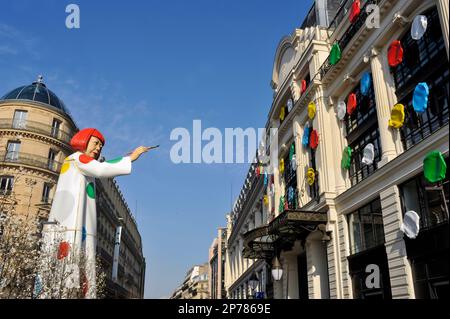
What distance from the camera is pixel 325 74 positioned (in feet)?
75.8

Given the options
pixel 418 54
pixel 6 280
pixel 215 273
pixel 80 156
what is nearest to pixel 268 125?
pixel 418 54

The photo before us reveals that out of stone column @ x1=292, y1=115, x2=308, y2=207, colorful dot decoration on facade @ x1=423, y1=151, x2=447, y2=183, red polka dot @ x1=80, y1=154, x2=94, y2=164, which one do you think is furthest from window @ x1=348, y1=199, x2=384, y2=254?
red polka dot @ x1=80, y1=154, x2=94, y2=164

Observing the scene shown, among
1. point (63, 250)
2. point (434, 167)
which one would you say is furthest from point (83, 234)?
point (434, 167)

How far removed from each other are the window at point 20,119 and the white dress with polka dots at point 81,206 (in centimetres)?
2104

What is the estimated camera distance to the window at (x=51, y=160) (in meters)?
33.6

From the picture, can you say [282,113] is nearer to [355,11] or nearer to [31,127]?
[355,11]

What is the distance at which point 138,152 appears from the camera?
15.5m

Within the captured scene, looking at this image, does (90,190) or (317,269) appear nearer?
(90,190)

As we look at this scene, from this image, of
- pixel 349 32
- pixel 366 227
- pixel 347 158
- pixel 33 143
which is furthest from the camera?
pixel 33 143

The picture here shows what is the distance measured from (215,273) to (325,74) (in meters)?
65.8

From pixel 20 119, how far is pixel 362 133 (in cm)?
2627

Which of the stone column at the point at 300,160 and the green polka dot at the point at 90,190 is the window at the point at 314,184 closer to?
the stone column at the point at 300,160

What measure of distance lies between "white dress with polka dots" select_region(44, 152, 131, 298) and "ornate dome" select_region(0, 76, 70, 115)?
2296 cm

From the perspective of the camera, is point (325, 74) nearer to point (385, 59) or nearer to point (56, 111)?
point (385, 59)
